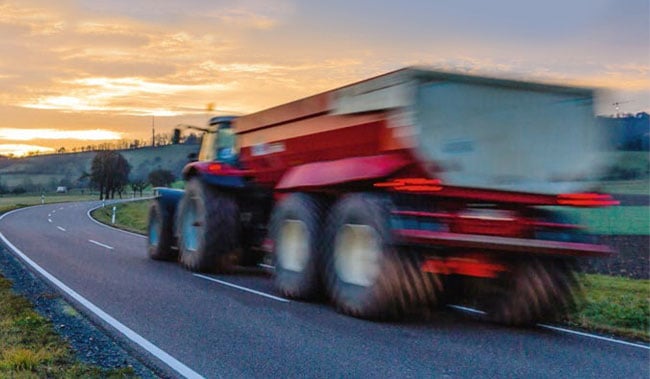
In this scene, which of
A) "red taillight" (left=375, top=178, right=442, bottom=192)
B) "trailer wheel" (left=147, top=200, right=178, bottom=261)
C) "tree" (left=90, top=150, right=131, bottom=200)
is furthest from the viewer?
"tree" (left=90, top=150, right=131, bottom=200)

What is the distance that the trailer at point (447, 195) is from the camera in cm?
917

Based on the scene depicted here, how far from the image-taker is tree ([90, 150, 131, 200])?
96250 mm

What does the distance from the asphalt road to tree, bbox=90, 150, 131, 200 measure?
8618 cm

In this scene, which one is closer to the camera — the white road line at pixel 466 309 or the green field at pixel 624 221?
the white road line at pixel 466 309

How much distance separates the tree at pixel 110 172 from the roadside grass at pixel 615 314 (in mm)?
87015

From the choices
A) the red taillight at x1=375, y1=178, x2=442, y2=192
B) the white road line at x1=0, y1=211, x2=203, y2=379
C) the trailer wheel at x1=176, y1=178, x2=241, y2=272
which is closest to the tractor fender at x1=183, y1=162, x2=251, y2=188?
the trailer wheel at x1=176, y1=178, x2=241, y2=272

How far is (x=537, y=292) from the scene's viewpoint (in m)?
9.72

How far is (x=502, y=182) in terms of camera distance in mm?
9547

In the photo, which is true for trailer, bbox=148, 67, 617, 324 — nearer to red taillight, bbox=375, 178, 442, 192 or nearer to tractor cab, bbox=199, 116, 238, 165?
red taillight, bbox=375, 178, 442, 192

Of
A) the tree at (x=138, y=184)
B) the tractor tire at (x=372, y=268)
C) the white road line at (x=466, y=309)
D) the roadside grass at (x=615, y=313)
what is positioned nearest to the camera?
the tractor tire at (x=372, y=268)

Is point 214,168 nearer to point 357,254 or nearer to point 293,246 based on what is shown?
point 293,246

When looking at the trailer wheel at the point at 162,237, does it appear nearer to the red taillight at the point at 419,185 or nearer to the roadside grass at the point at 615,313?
the roadside grass at the point at 615,313

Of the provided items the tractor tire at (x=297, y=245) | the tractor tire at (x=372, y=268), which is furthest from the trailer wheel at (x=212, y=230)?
the tractor tire at (x=372, y=268)

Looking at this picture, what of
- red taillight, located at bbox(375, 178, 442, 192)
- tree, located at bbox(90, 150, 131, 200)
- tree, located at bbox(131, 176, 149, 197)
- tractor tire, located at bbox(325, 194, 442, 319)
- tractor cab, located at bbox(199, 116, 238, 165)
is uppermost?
tractor cab, located at bbox(199, 116, 238, 165)
